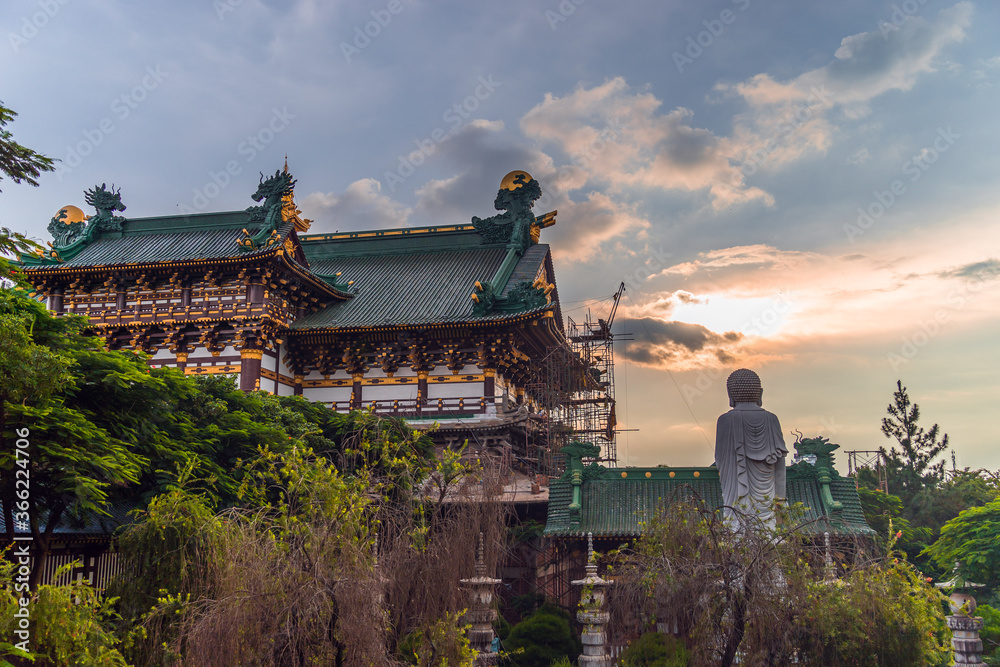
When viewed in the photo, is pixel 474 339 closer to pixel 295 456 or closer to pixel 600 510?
pixel 600 510

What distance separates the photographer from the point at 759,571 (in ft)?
34.9

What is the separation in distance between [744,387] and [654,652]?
5.88m

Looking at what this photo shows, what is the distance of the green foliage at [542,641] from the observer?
708 inches

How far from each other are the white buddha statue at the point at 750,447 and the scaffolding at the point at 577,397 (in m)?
11.4

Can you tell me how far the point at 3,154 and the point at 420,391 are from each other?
18.6 metres

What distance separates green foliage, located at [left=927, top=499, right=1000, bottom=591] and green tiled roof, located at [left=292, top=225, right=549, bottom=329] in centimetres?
1577

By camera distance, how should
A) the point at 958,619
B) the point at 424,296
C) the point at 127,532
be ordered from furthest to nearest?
the point at 424,296, the point at 958,619, the point at 127,532

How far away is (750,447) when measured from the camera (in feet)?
50.6

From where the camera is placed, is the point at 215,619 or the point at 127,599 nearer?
the point at 215,619

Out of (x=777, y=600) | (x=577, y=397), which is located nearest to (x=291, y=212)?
(x=577, y=397)

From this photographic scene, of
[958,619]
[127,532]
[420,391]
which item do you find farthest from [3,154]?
[958,619]

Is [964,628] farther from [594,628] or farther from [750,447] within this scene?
[594,628]

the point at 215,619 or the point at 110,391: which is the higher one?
the point at 110,391

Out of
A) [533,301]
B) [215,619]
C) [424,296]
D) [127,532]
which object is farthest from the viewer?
[424,296]
